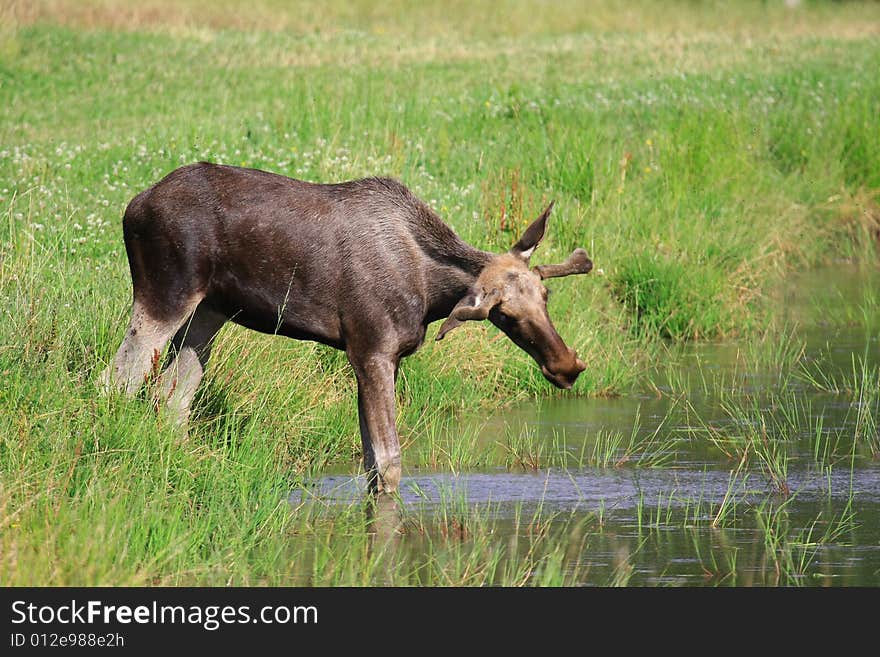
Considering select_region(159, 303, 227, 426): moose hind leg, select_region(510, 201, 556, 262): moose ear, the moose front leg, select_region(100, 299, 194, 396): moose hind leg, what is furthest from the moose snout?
select_region(100, 299, 194, 396): moose hind leg

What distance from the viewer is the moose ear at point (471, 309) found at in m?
7.89

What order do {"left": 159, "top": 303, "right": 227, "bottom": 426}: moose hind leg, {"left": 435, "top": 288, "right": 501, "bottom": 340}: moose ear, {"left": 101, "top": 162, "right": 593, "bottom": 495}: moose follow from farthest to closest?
{"left": 159, "top": 303, "right": 227, "bottom": 426}: moose hind leg → {"left": 101, "top": 162, "right": 593, "bottom": 495}: moose → {"left": 435, "top": 288, "right": 501, "bottom": 340}: moose ear

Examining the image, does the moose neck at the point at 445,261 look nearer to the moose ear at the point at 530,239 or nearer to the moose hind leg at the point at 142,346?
the moose ear at the point at 530,239

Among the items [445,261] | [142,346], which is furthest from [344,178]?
[142,346]

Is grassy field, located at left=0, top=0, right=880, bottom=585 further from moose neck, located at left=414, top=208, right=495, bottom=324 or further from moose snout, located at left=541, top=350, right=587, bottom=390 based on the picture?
moose neck, located at left=414, top=208, right=495, bottom=324

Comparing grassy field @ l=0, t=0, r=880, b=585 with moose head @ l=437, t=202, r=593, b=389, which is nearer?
grassy field @ l=0, t=0, r=880, b=585

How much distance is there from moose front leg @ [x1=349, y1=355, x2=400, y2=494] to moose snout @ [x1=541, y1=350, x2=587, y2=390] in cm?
88

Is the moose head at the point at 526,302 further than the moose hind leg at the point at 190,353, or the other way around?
the moose hind leg at the point at 190,353

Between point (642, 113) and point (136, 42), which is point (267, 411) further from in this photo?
point (136, 42)

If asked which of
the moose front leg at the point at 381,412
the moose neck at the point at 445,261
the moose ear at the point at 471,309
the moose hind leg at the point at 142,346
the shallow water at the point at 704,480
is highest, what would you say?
the moose neck at the point at 445,261

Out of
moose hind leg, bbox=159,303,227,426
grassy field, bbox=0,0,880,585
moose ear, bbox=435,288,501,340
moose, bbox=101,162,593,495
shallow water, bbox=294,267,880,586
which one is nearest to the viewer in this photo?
grassy field, bbox=0,0,880,585

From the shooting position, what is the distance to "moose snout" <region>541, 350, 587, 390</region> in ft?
27.1

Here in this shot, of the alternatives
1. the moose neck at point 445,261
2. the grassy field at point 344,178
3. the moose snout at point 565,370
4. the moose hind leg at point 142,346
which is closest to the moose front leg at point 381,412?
the grassy field at point 344,178
